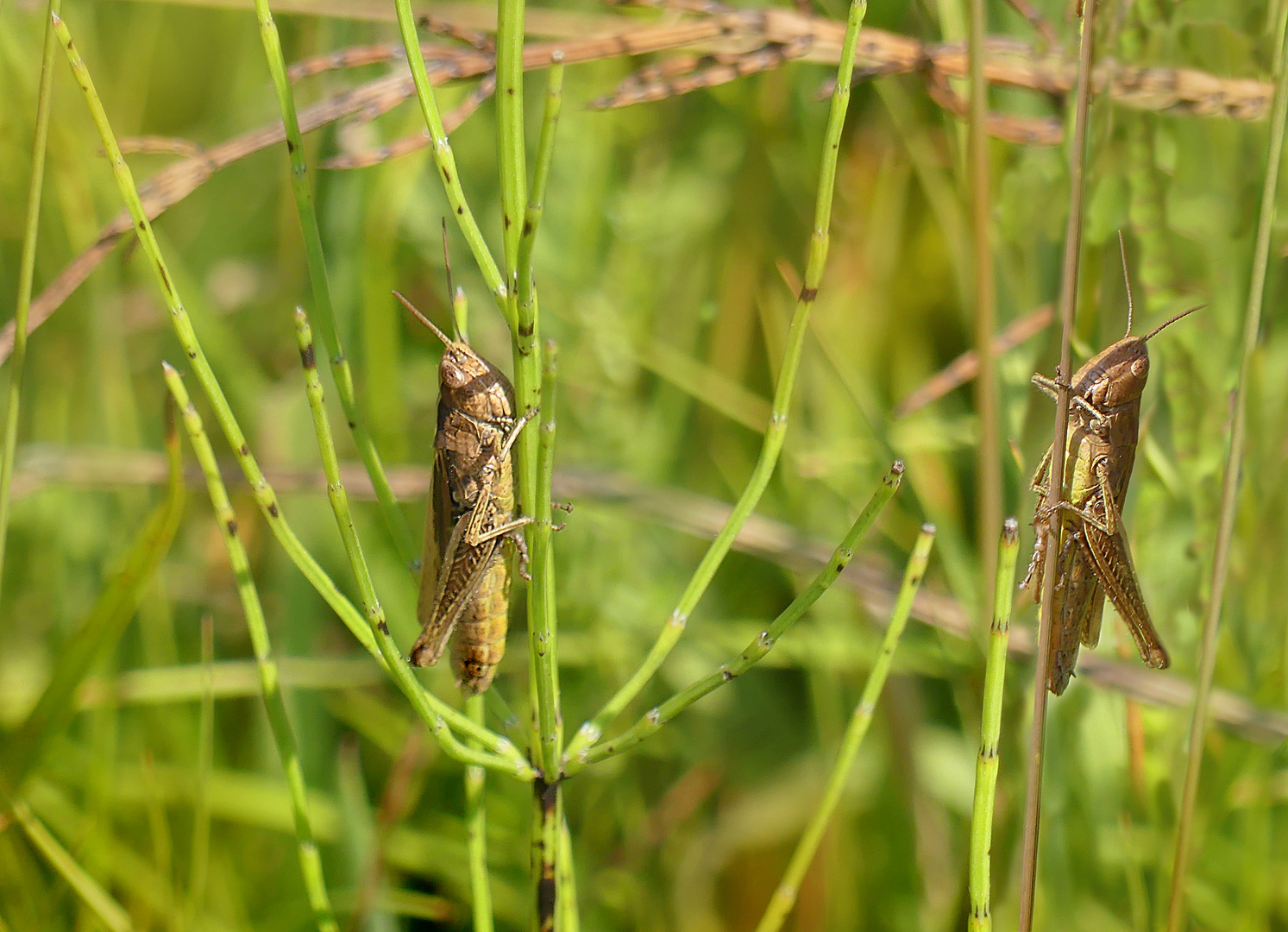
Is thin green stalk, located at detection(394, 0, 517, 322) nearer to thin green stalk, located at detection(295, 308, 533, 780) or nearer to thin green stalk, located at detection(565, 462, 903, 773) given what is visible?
thin green stalk, located at detection(295, 308, 533, 780)

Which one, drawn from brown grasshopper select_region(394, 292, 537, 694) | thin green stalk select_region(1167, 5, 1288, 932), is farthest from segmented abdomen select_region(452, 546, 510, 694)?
thin green stalk select_region(1167, 5, 1288, 932)

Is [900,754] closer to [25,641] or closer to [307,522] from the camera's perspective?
[307,522]

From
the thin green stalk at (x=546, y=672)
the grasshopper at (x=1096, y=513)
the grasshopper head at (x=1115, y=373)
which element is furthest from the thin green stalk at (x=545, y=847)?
the grasshopper head at (x=1115, y=373)

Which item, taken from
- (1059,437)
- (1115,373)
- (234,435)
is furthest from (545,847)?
(1115,373)

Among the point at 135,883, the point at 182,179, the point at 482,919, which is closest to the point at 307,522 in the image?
the point at 135,883

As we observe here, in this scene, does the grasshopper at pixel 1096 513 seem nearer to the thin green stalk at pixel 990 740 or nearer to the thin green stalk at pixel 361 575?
the thin green stalk at pixel 990 740

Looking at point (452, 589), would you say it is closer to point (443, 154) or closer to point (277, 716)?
point (277, 716)
